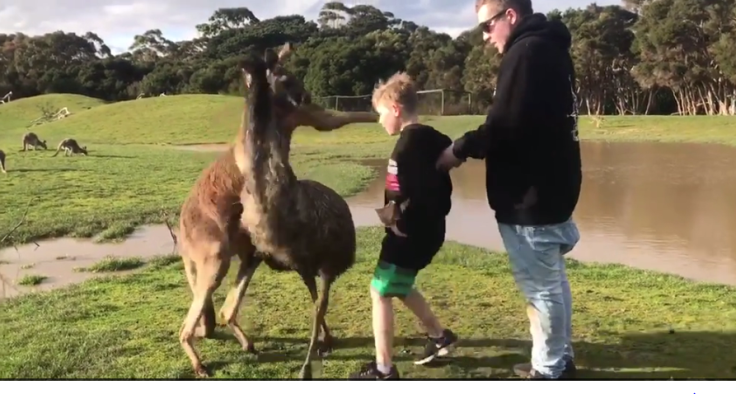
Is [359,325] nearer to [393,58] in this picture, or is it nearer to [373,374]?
[373,374]

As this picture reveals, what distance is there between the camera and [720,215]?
16.8ft

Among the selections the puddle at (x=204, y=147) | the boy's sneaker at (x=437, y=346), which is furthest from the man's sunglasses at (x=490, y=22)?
the puddle at (x=204, y=147)

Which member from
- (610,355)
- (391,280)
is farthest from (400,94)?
(610,355)

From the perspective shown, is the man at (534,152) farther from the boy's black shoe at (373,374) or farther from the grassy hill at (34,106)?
Result: the grassy hill at (34,106)

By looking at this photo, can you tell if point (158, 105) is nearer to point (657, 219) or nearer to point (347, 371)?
point (347, 371)

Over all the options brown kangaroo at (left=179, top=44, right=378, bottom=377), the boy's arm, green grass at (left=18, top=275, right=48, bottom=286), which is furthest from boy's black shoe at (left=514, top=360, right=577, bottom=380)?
green grass at (left=18, top=275, right=48, bottom=286)

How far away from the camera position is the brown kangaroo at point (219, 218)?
134 inches

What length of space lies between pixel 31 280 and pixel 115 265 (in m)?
0.47

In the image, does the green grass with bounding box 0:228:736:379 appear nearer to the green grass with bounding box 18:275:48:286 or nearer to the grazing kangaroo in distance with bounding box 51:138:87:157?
the green grass with bounding box 18:275:48:286

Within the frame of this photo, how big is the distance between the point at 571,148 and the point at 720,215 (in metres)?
2.49

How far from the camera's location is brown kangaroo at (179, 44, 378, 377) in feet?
11.2

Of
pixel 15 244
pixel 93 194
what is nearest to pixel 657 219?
pixel 93 194

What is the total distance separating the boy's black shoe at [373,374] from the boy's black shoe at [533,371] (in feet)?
1.93

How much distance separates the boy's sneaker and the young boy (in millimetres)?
424
